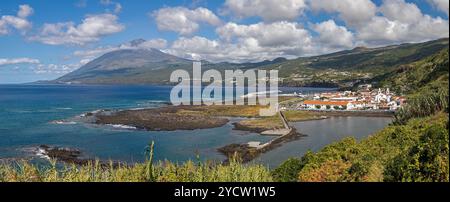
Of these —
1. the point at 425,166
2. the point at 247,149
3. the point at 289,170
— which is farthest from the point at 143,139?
the point at 425,166

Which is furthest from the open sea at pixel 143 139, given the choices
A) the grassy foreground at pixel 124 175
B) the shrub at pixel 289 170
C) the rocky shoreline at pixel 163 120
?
the grassy foreground at pixel 124 175

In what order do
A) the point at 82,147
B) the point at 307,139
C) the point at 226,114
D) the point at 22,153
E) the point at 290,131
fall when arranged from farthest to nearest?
the point at 226,114
the point at 290,131
the point at 307,139
the point at 82,147
the point at 22,153

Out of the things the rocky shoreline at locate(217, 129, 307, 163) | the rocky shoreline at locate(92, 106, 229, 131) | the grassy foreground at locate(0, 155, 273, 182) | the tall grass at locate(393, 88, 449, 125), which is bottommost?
the rocky shoreline at locate(217, 129, 307, 163)

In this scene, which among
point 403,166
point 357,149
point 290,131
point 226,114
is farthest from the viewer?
point 226,114

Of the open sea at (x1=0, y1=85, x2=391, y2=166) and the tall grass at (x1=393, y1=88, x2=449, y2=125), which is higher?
the tall grass at (x1=393, y1=88, x2=449, y2=125)

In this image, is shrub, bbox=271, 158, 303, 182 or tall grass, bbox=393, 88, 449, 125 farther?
tall grass, bbox=393, 88, 449, 125

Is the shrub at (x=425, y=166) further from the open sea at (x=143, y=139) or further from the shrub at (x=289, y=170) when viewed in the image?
the open sea at (x=143, y=139)

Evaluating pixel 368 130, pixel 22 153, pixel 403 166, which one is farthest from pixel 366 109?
pixel 403 166

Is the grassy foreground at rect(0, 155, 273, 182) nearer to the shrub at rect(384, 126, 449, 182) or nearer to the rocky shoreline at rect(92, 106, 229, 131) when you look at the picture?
the shrub at rect(384, 126, 449, 182)

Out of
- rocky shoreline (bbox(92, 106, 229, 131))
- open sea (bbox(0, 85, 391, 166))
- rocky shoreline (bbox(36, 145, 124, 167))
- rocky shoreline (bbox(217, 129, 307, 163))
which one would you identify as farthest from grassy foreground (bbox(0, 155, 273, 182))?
rocky shoreline (bbox(92, 106, 229, 131))

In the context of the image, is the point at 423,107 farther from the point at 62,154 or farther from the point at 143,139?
the point at 62,154

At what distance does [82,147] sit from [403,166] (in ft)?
127

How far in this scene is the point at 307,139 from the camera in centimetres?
4769
